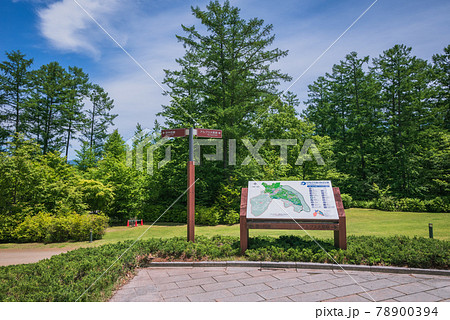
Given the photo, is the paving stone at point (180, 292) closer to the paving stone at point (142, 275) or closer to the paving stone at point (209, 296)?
the paving stone at point (209, 296)

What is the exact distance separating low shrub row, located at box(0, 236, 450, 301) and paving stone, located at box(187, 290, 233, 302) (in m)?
1.63

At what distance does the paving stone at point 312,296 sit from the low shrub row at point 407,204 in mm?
A: 21518

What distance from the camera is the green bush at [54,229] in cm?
1358

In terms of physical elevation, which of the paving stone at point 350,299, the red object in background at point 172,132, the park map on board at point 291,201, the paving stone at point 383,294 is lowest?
the paving stone at point 350,299

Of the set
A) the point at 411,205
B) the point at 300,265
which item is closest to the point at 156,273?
the point at 300,265

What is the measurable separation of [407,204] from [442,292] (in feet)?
69.1

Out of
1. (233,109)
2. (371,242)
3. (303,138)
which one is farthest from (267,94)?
(371,242)

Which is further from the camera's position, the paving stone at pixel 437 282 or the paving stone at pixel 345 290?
the paving stone at pixel 437 282

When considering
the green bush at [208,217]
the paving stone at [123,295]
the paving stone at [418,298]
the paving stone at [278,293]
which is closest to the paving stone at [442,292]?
the paving stone at [418,298]

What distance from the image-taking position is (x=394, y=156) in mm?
28000

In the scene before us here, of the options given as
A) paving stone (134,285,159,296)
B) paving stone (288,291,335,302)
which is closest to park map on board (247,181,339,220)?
paving stone (288,291,335,302)

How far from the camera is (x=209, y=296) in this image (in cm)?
527

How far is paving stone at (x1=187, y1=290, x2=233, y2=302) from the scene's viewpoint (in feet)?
16.8

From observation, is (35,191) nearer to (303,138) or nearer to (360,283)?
(360,283)
